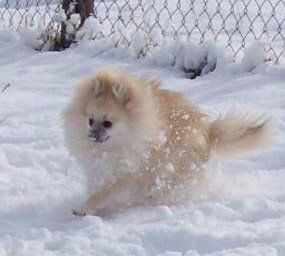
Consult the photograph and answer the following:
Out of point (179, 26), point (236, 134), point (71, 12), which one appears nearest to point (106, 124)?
point (236, 134)

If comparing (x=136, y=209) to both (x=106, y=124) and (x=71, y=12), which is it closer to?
(x=106, y=124)

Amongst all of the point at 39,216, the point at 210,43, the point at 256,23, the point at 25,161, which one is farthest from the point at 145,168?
the point at 256,23

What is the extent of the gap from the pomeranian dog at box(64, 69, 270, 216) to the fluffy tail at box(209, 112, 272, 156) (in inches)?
3.6

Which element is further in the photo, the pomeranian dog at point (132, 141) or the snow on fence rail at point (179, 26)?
the snow on fence rail at point (179, 26)

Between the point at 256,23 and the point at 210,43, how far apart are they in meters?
1.58

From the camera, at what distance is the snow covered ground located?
3201mm

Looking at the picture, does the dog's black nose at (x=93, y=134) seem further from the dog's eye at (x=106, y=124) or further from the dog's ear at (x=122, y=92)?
the dog's ear at (x=122, y=92)

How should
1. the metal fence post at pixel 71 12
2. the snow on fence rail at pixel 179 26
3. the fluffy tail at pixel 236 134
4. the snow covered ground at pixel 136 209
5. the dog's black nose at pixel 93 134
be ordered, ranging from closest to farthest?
the snow covered ground at pixel 136 209, the dog's black nose at pixel 93 134, the fluffy tail at pixel 236 134, the snow on fence rail at pixel 179 26, the metal fence post at pixel 71 12

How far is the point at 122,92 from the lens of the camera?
3.65 metres

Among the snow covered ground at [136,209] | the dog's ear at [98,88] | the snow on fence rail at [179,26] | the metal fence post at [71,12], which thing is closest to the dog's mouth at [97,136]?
the dog's ear at [98,88]

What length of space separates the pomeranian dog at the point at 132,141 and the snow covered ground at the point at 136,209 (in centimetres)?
10

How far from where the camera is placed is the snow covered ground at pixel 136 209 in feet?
10.5

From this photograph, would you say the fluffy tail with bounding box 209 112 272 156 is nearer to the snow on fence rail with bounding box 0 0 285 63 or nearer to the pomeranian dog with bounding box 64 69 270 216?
the pomeranian dog with bounding box 64 69 270 216

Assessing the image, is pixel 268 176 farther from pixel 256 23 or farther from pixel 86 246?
pixel 256 23
